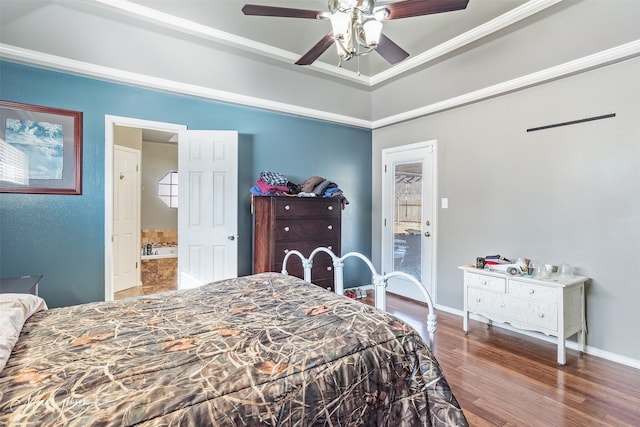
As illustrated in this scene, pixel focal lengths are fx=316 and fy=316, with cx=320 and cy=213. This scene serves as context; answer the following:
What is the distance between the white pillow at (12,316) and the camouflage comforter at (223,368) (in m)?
0.04

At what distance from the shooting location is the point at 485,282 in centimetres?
305

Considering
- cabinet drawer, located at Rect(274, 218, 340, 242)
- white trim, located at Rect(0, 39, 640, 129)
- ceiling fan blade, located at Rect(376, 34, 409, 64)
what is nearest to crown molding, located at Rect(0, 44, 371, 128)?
white trim, located at Rect(0, 39, 640, 129)

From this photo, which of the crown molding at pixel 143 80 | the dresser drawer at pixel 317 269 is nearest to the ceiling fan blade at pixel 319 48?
the crown molding at pixel 143 80

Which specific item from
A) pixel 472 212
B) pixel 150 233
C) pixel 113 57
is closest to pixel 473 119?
pixel 472 212

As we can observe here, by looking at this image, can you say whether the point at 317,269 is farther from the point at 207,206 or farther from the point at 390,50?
the point at 390,50

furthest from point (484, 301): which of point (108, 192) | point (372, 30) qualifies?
point (108, 192)

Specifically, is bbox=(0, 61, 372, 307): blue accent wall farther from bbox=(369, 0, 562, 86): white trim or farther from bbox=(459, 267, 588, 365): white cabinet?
bbox=(459, 267, 588, 365): white cabinet

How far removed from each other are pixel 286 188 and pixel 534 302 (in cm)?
260

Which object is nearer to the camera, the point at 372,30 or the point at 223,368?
the point at 223,368

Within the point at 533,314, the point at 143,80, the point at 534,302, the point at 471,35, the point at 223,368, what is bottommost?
the point at 533,314

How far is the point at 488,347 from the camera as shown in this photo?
2.86 m

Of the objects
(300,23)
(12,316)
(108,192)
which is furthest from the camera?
(108,192)

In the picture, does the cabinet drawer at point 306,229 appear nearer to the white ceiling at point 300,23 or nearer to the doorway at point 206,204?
the doorway at point 206,204

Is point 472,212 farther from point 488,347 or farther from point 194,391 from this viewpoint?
point 194,391
